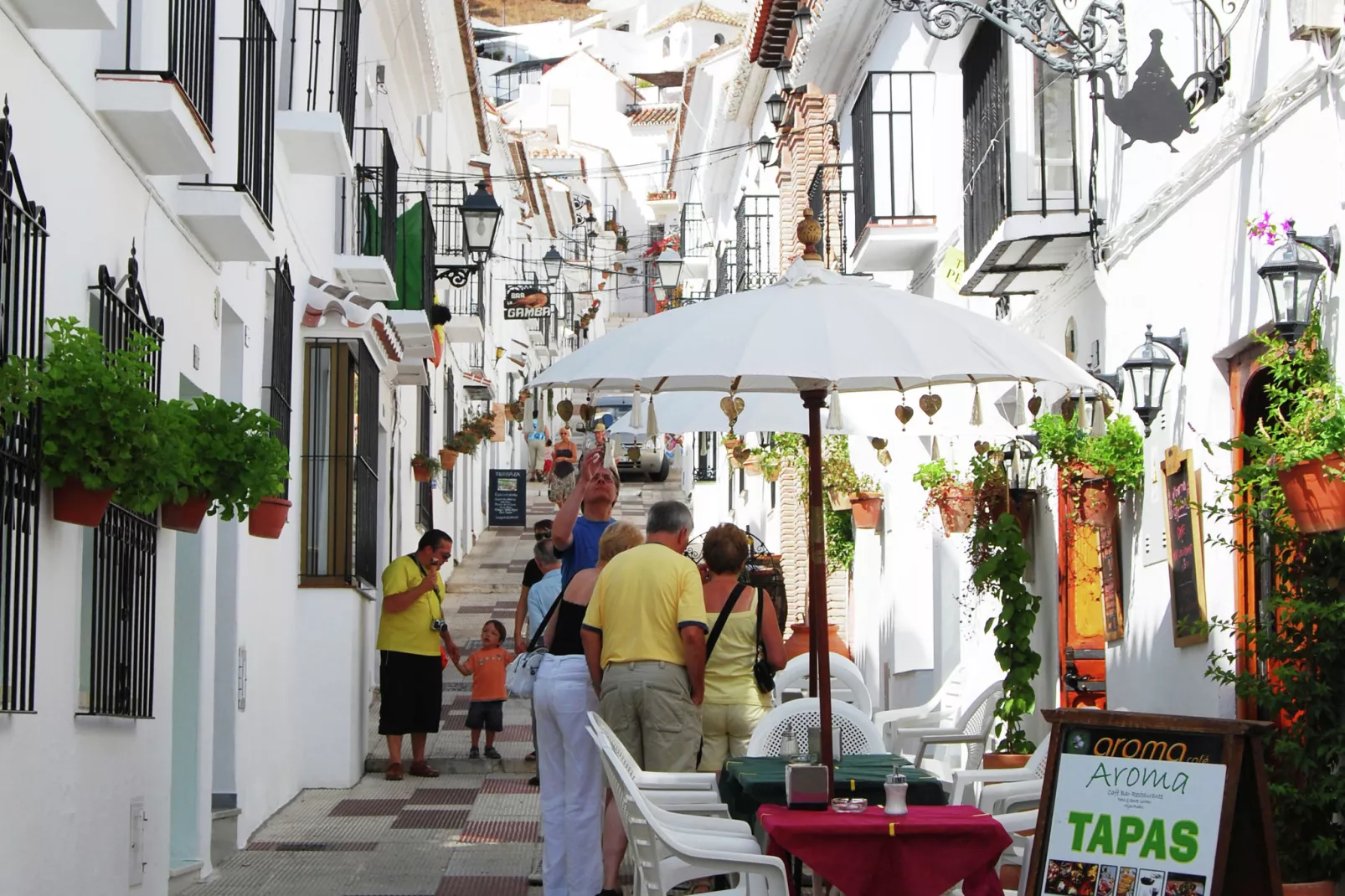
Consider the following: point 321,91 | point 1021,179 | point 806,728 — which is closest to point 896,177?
point 1021,179

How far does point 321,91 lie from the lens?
42.3 feet

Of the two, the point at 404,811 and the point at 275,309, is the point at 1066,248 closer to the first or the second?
the point at 275,309

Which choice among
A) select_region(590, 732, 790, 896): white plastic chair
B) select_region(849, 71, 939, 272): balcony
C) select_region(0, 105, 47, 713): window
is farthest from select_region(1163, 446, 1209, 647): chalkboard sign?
select_region(849, 71, 939, 272): balcony

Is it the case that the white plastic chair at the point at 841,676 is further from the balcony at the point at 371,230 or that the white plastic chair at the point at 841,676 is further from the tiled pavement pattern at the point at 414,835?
the balcony at the point at 371,230

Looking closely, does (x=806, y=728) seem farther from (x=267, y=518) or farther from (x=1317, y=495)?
(x=1317, y=495)

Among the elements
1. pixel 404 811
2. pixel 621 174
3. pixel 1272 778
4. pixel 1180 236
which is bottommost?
pixel 404 811

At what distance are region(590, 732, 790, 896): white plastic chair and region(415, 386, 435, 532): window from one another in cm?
1449

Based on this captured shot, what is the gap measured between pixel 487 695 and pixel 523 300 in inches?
693

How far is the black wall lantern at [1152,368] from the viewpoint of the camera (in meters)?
8.22

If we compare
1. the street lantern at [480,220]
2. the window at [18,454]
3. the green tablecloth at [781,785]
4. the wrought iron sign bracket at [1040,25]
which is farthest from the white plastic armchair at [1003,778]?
the street lantern at [480,220]

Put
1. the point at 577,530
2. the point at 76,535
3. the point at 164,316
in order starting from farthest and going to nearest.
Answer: the point at 577,530 < the point at 164,316 < the point at 76,535

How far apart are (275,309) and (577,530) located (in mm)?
3126

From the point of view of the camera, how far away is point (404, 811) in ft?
37.3

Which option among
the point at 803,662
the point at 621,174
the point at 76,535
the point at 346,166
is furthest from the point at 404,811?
the point at 621,174
